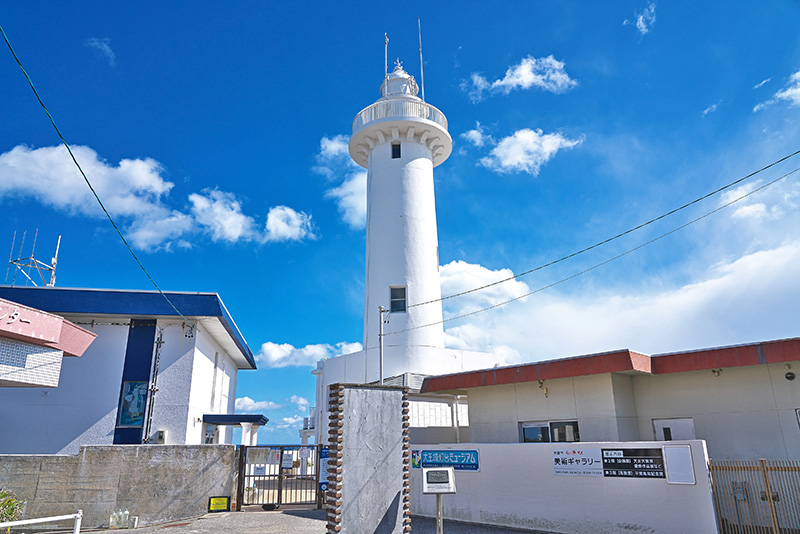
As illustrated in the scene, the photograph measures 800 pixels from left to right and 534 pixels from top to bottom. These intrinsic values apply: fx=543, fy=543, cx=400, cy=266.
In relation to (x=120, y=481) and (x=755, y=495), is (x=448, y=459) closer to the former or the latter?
(x=755, y=495)

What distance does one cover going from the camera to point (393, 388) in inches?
408

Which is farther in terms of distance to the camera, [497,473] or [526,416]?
[526,416]

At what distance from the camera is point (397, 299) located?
69.7 feet

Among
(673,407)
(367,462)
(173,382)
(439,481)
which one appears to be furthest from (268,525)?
(673,407)

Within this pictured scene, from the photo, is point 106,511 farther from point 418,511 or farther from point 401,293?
point 401,293

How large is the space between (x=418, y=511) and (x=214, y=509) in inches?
223

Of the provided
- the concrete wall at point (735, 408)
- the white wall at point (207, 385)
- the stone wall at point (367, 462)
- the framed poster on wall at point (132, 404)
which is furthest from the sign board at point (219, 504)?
the concrete wall at point (735, 408)

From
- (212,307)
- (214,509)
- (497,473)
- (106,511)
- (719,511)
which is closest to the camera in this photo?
(719,511)

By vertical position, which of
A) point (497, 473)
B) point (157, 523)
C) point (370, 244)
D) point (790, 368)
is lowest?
point (157, 523)

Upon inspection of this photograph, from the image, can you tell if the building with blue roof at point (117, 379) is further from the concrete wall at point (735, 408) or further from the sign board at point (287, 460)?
the concrete wall at point (735, 408)

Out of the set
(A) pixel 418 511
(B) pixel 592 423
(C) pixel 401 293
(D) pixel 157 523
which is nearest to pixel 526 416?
(B) pixel 592 423

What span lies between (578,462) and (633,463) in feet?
3.85

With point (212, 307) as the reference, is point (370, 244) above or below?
above

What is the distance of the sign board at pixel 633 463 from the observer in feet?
34.4
